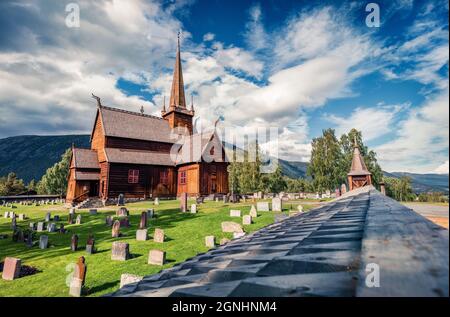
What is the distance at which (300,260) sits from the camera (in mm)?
1530

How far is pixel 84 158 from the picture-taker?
3266 cm

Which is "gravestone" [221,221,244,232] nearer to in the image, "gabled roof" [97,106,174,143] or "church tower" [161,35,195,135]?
"gabled roof" [97,106,174,143]

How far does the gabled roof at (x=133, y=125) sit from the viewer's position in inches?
1357

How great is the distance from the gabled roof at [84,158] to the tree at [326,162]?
125 ft

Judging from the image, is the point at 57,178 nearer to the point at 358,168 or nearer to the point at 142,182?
the point at 142,182

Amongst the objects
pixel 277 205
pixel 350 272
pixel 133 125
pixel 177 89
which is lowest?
pixel 277 205

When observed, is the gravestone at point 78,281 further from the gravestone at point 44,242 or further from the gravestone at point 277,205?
the gravestone at point 277,205


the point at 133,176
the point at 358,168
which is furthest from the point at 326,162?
the point at 133,176

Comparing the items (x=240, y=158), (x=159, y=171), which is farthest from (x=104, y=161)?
(x=240, y=158)

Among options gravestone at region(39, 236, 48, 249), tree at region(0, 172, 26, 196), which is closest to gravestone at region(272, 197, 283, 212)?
gravestone at region(39, 236, 48, 249)

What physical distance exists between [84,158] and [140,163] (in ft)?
25.0
